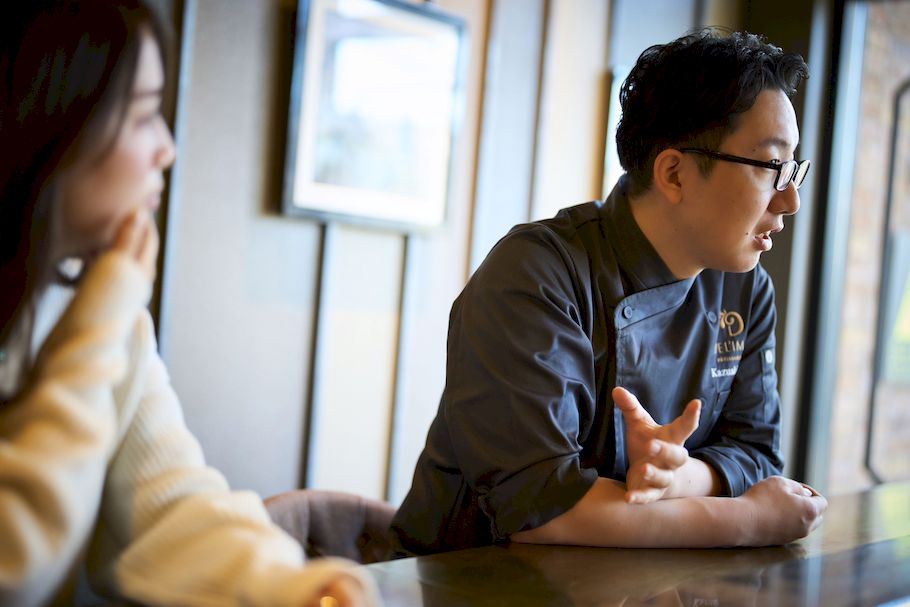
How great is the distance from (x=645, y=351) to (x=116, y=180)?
3.40 feet

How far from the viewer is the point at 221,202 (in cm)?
259

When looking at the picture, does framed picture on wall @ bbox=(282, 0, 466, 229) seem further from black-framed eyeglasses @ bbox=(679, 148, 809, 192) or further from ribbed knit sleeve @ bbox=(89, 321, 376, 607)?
ribbed knit sleeve @ bbox=(89, 321, 376, 607)

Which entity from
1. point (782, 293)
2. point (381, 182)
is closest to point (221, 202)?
point (381, 182)

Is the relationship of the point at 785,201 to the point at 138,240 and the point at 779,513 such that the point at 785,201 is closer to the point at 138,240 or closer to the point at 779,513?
the point at 779,513

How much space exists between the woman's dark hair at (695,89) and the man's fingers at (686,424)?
1.83ft

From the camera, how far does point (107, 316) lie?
90 centimetres

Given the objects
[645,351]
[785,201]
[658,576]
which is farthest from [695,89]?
[658,576]

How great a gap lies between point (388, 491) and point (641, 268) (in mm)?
1603

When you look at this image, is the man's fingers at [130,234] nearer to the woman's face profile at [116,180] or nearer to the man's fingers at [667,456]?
the woman's face profile at [116,180]

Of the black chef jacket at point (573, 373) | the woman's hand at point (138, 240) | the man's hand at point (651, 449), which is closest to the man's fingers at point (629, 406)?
the man's hand at point (651, 449)

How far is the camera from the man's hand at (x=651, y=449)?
1.38m

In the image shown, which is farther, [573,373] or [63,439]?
[573,373]

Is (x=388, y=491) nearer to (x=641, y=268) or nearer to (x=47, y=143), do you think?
(x=641, y=268)

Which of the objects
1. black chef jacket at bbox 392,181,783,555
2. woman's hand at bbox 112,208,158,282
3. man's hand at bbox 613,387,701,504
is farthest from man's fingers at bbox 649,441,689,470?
woman's hand at bbox 112,208,158,282
